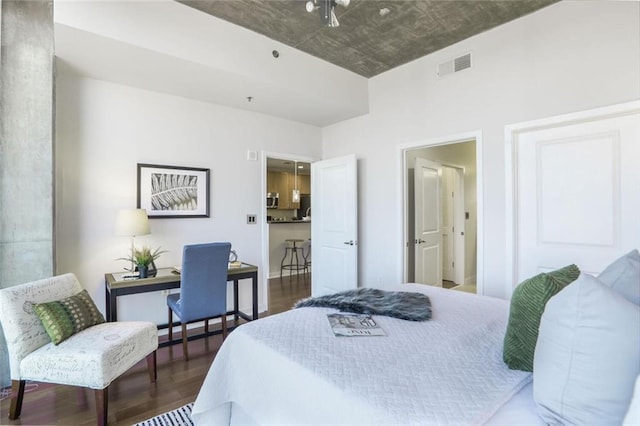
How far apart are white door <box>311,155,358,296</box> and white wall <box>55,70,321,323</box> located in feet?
2.88

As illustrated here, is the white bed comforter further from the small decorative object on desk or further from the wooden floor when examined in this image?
the small decorative object on desk

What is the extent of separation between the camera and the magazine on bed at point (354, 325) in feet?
4.97

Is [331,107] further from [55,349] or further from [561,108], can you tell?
[55,349]

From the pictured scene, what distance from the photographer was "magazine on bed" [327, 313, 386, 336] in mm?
1516

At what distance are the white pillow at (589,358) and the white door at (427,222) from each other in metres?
3.27

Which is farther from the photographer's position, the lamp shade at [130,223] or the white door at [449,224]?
the white door at [449,224]

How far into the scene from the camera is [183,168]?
11.5ft

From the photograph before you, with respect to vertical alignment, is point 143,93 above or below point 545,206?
above

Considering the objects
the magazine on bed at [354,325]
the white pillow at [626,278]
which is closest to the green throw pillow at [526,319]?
the white pillow at [626,278]

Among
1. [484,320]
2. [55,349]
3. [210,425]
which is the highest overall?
[484,320]

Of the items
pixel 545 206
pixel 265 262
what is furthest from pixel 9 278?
pixel 545 206

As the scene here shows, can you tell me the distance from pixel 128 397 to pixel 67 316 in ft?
2.26

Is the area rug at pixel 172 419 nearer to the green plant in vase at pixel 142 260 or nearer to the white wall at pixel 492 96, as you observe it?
the green plant in vase at pixel 142 260

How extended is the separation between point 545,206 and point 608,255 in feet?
1.82
